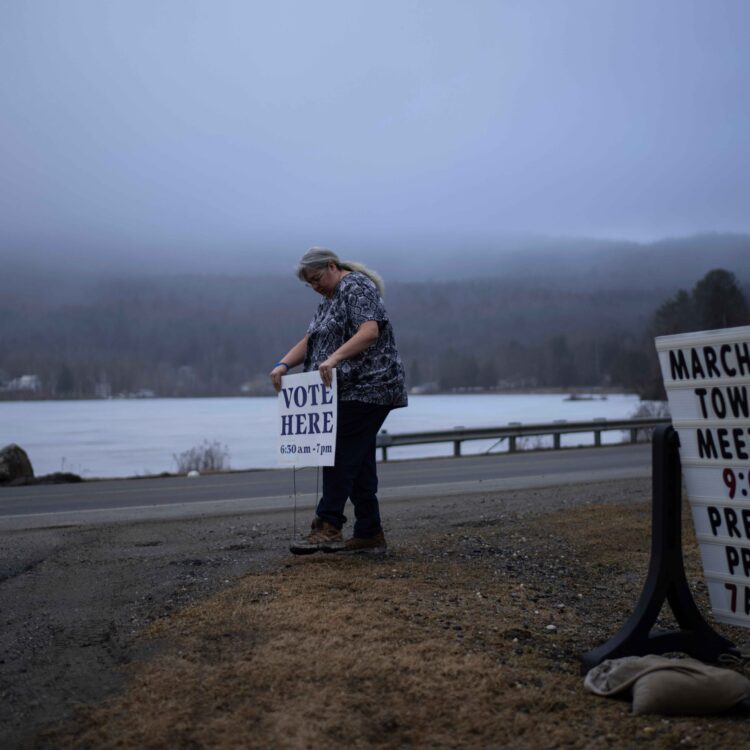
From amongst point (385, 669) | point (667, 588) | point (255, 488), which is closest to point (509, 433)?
point (255, 488)

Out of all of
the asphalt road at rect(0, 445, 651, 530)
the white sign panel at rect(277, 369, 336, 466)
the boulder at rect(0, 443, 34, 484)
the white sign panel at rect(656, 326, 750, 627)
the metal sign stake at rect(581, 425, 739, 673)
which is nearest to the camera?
the white sign panel at rect(656, 326, 750, 627)

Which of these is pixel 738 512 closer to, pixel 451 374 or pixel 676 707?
pixel 676 707

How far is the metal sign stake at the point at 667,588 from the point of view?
4.32 m

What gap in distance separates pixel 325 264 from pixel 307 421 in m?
1.10

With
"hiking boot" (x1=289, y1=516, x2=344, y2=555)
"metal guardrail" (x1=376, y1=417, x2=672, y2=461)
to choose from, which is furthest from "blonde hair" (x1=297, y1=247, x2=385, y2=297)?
"metal guardrail" (x1=376, y1=417, x2=672, y2=461)

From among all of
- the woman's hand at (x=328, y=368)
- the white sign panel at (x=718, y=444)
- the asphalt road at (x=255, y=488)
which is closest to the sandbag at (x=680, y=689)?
the white sign panel at (x=718, y=444)

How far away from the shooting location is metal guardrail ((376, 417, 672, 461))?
2170cm

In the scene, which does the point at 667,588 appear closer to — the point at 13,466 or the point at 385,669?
the point at 385,669

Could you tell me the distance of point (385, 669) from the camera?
3984 mm

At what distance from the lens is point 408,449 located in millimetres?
31078

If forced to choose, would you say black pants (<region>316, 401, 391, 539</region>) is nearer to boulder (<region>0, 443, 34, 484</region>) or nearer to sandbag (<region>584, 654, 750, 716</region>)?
sandbag (<region>584, 654, 750, 716</region>)

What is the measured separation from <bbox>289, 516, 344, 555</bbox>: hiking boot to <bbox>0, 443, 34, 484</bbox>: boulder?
11712 millimetres

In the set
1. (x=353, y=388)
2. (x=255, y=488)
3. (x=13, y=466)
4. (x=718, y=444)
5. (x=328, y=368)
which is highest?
(x=328, y=368)

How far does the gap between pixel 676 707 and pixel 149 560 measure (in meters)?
4.23
